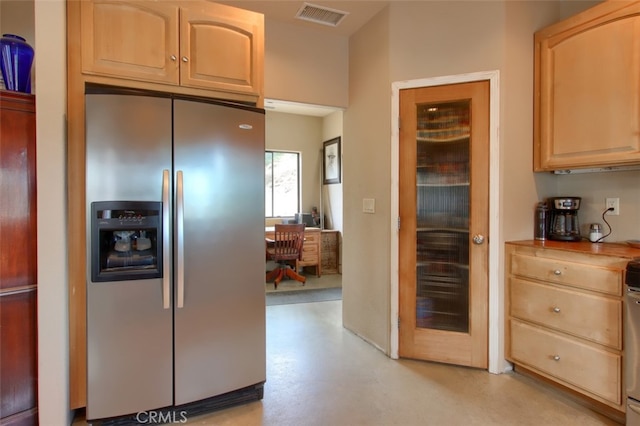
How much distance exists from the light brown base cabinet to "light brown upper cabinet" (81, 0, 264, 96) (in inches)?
85.4

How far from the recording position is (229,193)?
2.02 metres

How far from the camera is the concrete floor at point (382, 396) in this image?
78.6 inches

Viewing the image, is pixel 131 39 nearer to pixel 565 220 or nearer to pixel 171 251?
pixel 171 251

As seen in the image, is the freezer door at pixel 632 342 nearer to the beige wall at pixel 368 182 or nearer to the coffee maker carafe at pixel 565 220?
the coffee maker carafe at pixel 565 220

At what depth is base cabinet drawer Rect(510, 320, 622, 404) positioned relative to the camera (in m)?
1.95

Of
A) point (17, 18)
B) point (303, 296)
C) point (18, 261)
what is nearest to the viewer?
point (18, 261)

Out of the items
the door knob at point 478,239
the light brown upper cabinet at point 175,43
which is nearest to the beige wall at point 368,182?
the door knob at point 478,239

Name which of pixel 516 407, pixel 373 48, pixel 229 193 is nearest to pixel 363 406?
pixel 516 407

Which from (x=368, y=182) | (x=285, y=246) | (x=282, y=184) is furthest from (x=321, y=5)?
(x=282, y=184)

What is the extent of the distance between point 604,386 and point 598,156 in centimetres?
137

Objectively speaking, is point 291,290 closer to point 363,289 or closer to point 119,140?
point 363,289

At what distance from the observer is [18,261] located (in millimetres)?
1791

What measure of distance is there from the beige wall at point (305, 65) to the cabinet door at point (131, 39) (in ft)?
3.68

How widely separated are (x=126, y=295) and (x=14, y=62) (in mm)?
1334
